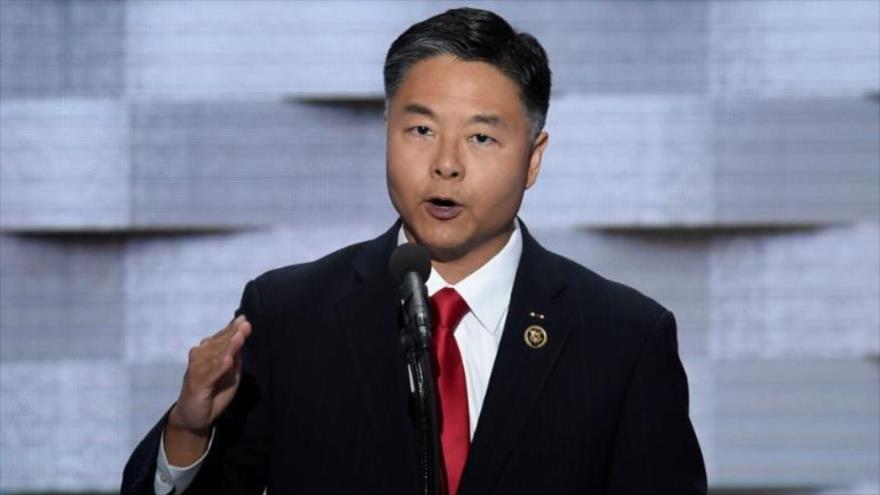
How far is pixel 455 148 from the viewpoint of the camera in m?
1.79

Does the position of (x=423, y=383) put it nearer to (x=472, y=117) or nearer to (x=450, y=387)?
(x=450, y=387)

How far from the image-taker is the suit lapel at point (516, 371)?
1734mm

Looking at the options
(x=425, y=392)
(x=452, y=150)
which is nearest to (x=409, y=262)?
(x=425, y=392)

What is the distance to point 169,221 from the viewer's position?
2.92 meters

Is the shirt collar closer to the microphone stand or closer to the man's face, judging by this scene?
the man's face

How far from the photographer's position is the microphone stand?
4.77 ft

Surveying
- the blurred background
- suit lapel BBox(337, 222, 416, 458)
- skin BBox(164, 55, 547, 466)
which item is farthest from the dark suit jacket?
the blurred background

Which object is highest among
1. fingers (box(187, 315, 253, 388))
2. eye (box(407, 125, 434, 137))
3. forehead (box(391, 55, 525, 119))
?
forehead (box(391, 55, 525, 119))

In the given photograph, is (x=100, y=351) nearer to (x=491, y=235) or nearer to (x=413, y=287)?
(x=491, y=235)

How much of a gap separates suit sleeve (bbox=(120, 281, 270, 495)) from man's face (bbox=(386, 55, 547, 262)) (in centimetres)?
28

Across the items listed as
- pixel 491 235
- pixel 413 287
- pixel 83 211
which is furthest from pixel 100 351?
pixel 413 287

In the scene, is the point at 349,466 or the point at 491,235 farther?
the point at 491,235

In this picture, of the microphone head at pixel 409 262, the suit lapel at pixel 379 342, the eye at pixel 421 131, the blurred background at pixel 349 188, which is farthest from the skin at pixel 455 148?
the blurred background at pixel 349 188

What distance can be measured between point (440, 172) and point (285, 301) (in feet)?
1.05
